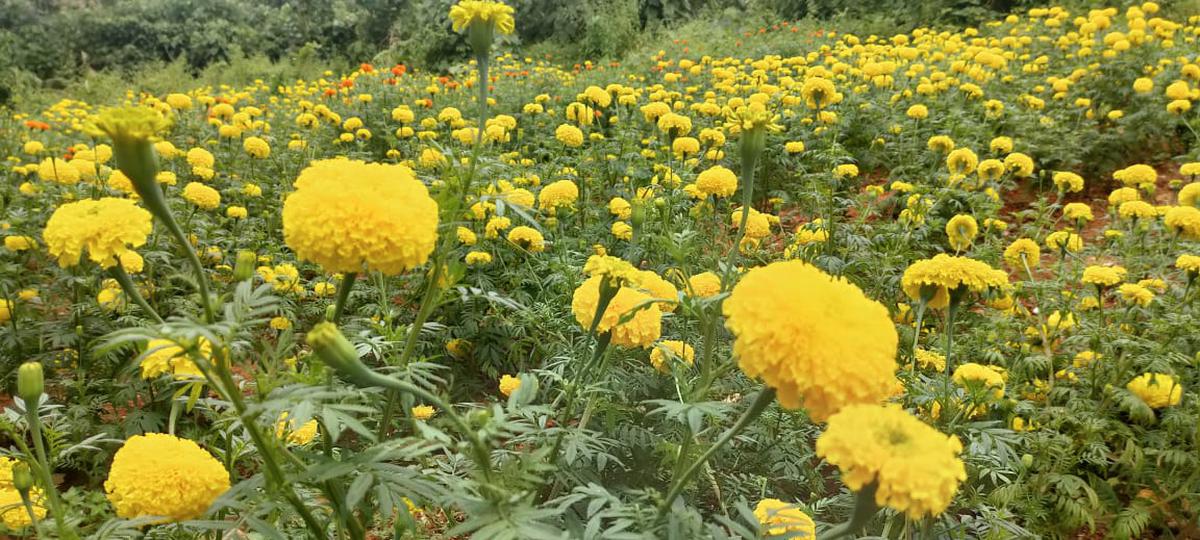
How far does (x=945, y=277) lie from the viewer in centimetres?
178

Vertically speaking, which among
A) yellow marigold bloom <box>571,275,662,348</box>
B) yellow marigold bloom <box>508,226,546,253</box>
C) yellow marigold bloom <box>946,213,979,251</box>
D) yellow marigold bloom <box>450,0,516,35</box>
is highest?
yellow marigold bloom <box>450,0,516,35</box>

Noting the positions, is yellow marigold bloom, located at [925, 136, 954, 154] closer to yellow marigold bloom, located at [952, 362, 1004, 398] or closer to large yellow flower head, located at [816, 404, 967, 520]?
yellow marigold bloom, located at [952, 362, 1004, 398]

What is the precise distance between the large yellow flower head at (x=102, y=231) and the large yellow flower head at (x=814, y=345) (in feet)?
3.48

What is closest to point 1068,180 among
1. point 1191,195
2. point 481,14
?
point 1191,195

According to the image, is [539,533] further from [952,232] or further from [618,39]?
[618,39]

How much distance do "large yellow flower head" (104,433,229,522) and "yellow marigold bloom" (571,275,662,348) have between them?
765 millimetres

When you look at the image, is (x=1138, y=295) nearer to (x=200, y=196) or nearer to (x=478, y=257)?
(x=478, y=257)

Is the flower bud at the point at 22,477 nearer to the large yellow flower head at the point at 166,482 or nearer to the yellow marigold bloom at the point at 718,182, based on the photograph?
the large yellow flower head at the point at 166,482

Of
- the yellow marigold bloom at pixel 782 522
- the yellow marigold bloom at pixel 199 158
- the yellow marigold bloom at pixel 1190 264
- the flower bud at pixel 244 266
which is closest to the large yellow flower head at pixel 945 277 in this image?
the yellow marigold bloom at pixel 782 522

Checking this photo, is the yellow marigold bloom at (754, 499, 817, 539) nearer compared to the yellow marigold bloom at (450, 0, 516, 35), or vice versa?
the yellow marigold bloom at (754, 499, 817, 539)

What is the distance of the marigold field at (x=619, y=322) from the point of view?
94 centimetres

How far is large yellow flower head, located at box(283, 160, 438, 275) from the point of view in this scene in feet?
3.12

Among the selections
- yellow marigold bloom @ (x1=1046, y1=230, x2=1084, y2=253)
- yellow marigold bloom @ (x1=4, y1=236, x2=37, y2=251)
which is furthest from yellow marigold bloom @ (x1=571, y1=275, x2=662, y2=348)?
yellow marigold bloom @ (x1=4, y1=236, x2=37, y2=251)

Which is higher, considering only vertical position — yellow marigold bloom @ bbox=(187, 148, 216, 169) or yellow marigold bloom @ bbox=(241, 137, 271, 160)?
yellow marigold bloom @ bbox=(187, 148, 216, 169)
